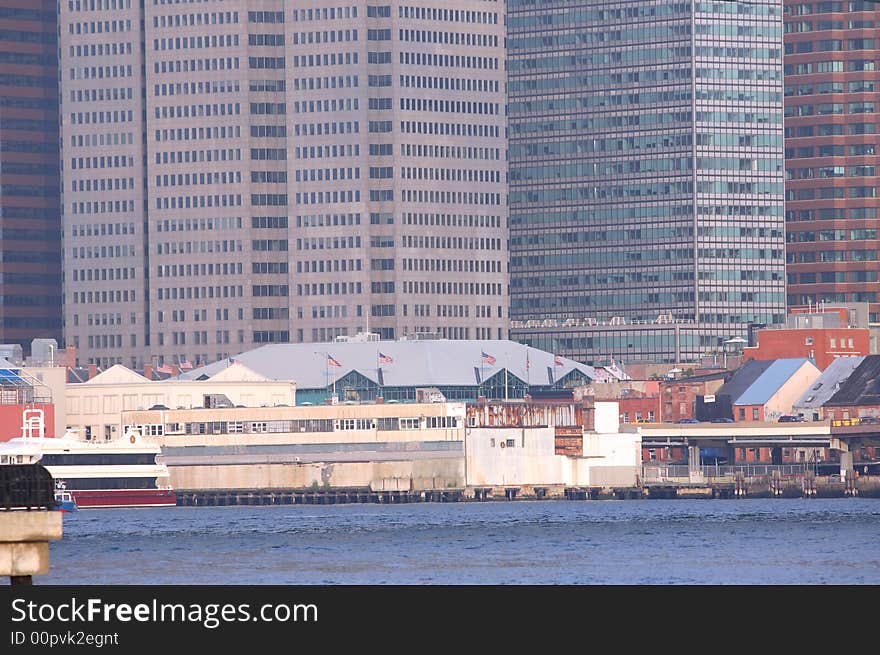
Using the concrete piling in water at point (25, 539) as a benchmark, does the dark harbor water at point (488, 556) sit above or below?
below

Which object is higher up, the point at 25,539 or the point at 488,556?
the point at 25,539

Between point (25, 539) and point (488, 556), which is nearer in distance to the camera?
point (25, 539)

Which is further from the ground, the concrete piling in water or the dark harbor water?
the concrete piling in water

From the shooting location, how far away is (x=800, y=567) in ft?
455

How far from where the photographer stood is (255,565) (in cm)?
14800

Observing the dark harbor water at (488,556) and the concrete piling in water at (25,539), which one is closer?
the concrete piling in water at (25,539)

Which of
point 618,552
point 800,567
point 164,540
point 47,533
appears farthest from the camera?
point 164,540

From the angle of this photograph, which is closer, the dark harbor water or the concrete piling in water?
the concrete piling in water
